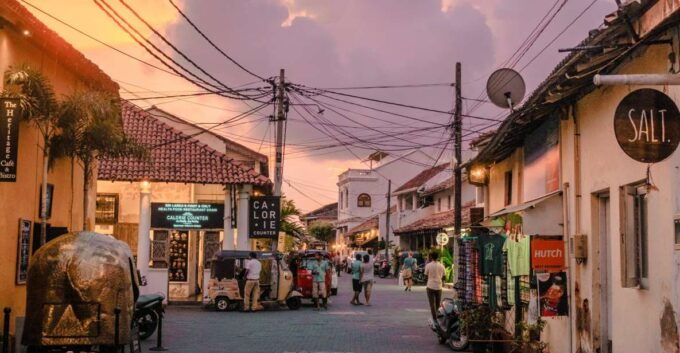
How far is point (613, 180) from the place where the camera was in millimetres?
10031

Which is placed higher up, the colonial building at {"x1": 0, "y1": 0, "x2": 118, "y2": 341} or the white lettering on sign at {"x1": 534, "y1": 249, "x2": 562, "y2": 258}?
the colonial building at {"x1": 0, "y1": 0, "x2": 118, "y2": 341}

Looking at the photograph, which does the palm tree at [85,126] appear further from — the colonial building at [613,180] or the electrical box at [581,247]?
the electrical box at [581,247]

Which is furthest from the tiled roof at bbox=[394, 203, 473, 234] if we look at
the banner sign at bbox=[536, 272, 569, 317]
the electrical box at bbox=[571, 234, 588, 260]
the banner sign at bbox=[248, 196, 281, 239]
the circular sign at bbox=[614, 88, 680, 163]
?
the circular sign at bbox=[614, 88, 680, 163]

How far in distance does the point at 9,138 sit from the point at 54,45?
11.8ft

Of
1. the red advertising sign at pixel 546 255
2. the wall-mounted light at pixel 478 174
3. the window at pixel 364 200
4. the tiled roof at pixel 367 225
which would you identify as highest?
the window at pixel 364 200

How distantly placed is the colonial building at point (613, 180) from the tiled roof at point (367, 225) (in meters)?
57.3

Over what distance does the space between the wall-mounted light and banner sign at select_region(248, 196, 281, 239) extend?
911 cm

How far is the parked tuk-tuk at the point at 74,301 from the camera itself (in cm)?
1121

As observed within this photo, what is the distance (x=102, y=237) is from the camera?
12.2 m

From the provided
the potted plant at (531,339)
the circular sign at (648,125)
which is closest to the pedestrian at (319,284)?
the potted plant at (531,339)

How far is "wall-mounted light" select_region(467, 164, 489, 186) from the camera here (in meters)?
21.0

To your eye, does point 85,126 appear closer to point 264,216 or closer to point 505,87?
point 505,87

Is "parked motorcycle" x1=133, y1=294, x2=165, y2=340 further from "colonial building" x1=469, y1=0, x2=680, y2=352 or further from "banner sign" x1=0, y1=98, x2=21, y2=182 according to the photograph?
"colonial building" x1=469, y1=0, x2=680, y2=352

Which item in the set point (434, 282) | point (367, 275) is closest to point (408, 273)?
point (367, 275)
